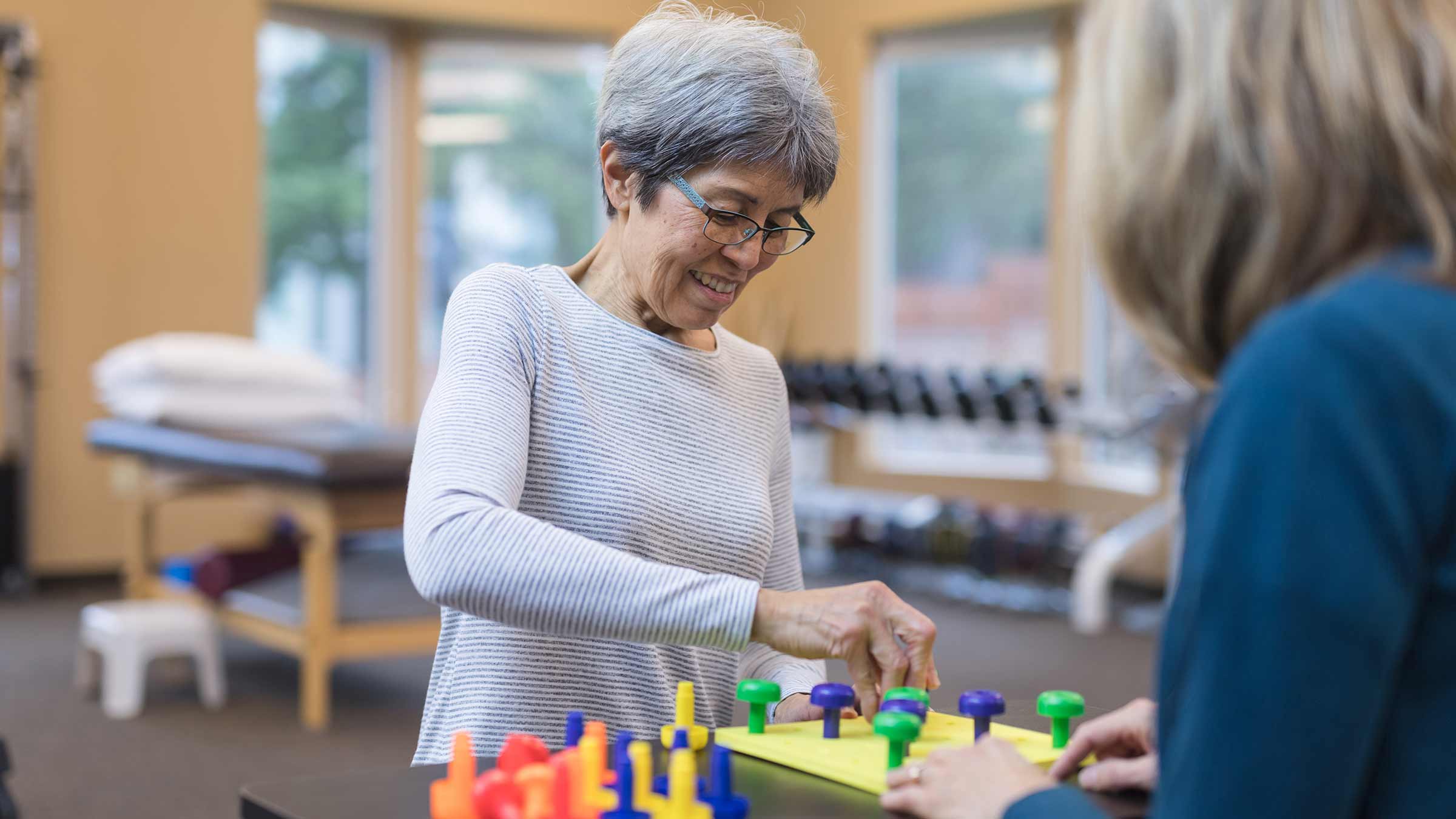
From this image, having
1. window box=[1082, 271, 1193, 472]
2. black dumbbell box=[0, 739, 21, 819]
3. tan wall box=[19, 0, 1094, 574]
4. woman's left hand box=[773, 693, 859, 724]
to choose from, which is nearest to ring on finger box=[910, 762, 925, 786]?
woman's left hand box=[773, 693, 859, 724]

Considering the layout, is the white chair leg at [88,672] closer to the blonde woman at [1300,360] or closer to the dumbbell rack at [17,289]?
the dumbbell rack at [17,289]

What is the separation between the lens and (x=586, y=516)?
128cm

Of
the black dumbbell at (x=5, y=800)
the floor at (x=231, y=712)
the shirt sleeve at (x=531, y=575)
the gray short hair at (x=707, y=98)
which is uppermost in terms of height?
the gray short hair at (x=707, y=98)

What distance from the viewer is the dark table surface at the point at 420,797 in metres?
0.91

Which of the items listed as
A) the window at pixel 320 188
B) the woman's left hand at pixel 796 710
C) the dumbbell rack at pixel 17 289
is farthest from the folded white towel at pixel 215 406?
the woman's left hand at pixel 796 710

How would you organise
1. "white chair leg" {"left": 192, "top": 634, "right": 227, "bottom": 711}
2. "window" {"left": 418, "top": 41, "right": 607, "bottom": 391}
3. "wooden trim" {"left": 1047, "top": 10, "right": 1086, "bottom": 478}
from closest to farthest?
"white chair leg" {"left": 192, "top": 634, "right": 227, "bottom": 711}
"wooden trim" {"left": 1047, "top": 10, "right": 1086, "bottom": 478}
"window" {"left": 418, "top": 41, "right": 607, "bottom": 391}

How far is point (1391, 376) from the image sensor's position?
56 centimetres

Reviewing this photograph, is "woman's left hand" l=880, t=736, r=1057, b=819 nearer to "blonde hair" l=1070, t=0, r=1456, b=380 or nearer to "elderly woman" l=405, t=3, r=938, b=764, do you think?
"elderly woman" l=405, t=3, r=938, b=764

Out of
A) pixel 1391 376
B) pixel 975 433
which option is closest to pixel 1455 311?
pixel 1391 376

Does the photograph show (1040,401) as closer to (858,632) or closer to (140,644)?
(140,644)

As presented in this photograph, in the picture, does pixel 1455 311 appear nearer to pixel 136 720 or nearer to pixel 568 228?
pixel 136 720

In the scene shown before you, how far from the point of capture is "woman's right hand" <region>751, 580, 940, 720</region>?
1.02 m

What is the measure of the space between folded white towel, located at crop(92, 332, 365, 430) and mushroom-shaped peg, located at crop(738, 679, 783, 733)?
357 centimetres

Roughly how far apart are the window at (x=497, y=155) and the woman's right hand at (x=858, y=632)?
21.3 feet
